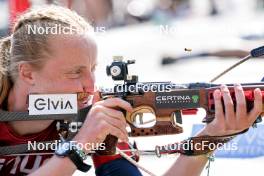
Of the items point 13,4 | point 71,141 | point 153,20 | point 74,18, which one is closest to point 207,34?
point 153,20

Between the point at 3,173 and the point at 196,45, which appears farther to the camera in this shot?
the point at 196,45

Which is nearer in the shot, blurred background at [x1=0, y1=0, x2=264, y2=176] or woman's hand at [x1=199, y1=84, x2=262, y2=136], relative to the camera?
woman's hand at [x1=199, y1=84, x2=262, y2=136]

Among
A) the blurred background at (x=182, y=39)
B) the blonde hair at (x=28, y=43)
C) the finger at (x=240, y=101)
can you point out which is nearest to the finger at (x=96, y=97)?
the blonde hair at (x=28, y=43)

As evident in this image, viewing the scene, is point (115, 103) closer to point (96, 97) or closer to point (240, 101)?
point (96, 97)

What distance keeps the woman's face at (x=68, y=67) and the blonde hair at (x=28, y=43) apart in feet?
0.06

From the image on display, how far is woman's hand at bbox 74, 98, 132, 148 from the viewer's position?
3.63ft

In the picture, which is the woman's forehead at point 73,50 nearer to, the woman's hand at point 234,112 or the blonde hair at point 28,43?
the blonde hair at point 28,43

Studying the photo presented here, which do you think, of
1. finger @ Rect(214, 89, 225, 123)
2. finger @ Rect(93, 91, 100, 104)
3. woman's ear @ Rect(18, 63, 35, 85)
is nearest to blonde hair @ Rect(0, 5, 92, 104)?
woman's ear @ Rect(18, 63, 35, 85)

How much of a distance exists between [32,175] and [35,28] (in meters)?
0.32

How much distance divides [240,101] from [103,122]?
25 centimetres

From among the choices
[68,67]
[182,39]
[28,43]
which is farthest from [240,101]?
[182,39]

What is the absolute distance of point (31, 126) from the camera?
1.24 metres

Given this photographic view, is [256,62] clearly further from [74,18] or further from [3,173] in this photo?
[3,173]

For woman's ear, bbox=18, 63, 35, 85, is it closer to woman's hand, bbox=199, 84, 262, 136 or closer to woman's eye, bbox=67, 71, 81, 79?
woman's eye, bbox=67, 71, 81, 79
